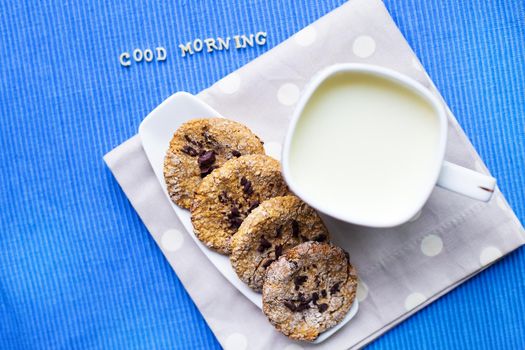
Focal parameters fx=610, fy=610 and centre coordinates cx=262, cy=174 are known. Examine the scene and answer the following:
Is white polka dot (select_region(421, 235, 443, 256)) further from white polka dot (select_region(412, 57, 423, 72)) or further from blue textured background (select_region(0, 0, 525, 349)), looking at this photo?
white polka dot (select_region(412, 57, 423, 72))

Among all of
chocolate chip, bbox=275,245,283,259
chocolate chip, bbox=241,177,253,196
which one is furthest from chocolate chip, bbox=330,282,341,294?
chocolate chip, bbox=241,177,253,196

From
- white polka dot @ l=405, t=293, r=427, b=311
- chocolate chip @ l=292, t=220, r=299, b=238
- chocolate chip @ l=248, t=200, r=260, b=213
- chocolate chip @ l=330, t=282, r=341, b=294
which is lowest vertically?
white polka dot @ l=405, t=293, r=427, b=311

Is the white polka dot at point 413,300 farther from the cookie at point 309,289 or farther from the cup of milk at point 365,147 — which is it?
the cup of milk at point 365,147

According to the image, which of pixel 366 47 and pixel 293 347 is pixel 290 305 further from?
pixel 366 47

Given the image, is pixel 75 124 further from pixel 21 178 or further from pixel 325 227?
pixel 325 227

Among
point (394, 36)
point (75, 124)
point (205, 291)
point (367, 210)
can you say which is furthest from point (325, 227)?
point (75, 124)

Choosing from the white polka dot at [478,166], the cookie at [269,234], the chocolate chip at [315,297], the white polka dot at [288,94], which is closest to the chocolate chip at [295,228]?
the cookie at [269,234]
